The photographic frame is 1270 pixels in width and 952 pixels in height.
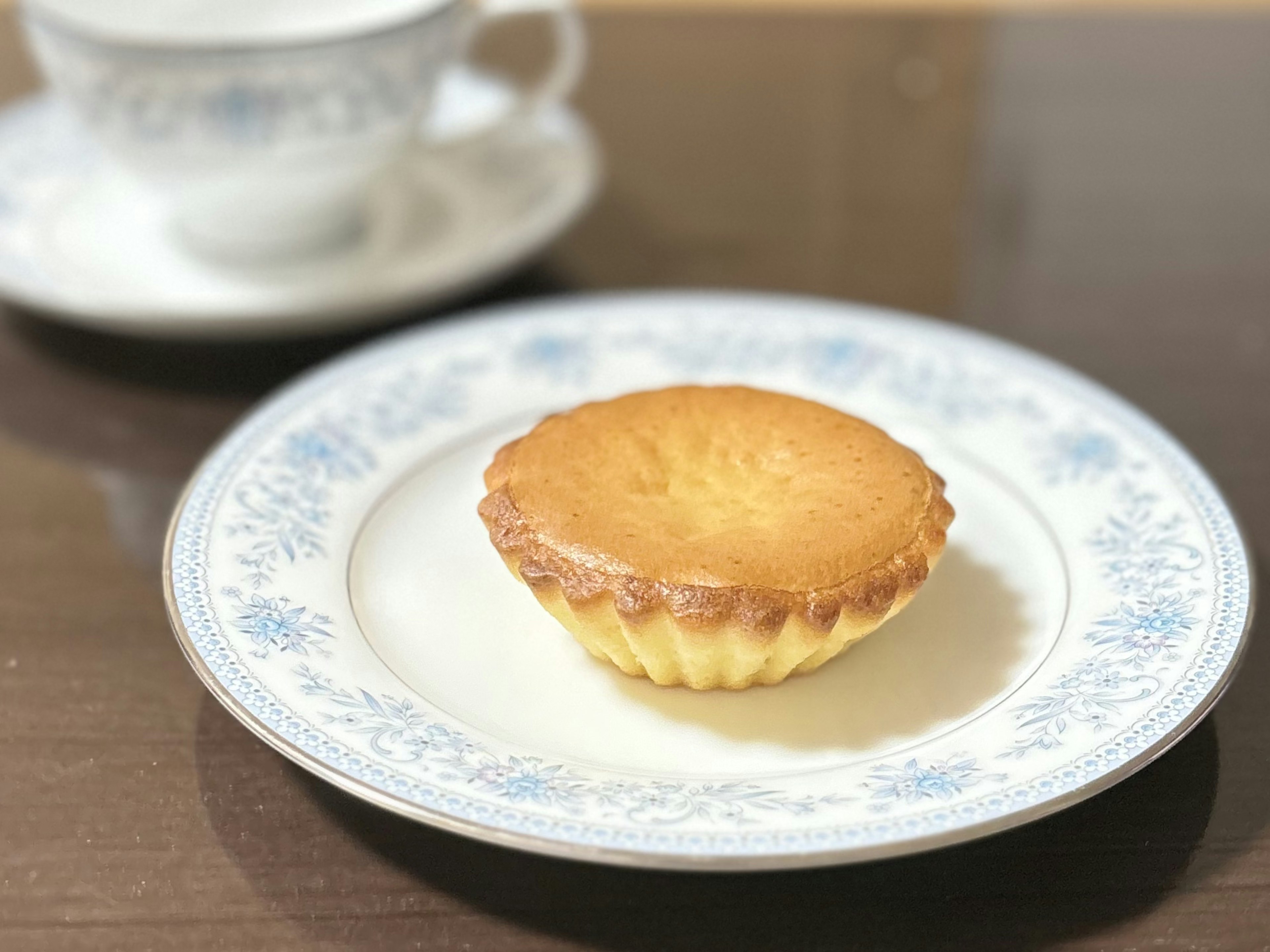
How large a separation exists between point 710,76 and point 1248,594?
121cm

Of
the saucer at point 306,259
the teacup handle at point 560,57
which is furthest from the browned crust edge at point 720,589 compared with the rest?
the teacup handle at point 560,57

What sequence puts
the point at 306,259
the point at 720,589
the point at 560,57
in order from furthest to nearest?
the point at 560,57
the point at 306,259
the point at 720,589

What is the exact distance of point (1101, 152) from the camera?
1.66 m

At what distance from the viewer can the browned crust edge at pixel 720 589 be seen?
0.76 m

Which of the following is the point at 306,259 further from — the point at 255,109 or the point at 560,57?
the point at 560,57

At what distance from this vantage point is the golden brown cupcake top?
0.78 meters

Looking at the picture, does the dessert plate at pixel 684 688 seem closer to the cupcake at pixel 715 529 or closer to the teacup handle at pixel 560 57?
the cupcake at pixel 715 529

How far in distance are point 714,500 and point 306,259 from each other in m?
0.64

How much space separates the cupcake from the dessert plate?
0.05 m

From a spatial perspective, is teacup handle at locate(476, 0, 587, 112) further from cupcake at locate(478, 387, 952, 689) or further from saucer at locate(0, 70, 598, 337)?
cupcake at locate(478, 387, 952, 689)

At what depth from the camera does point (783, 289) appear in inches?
54.2

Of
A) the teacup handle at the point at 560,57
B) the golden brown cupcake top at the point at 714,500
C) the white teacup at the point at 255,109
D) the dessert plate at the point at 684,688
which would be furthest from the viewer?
the teacup handle at the point at 560,57

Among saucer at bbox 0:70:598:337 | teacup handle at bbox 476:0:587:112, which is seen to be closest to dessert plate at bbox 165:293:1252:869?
saucer at bbox 0:70:598:337

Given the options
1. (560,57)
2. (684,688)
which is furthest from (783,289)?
(684,688)
